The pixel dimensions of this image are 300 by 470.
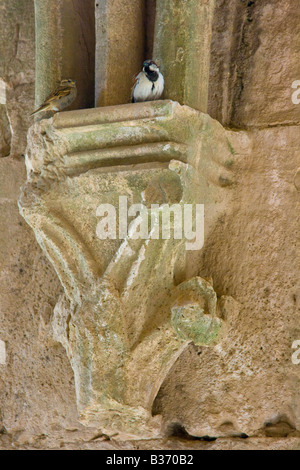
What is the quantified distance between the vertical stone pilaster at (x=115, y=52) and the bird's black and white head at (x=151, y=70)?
0.14 metres

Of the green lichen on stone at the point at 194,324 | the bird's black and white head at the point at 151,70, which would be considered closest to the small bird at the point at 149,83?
the bird's black and white head at the point at 151,70

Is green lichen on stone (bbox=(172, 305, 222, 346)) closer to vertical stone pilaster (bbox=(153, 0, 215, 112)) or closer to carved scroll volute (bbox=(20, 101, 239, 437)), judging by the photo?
carved scroll volute (bbox=(20, 101, 239, 437))

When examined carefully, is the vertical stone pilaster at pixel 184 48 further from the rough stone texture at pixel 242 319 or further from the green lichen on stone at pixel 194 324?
the green lichen on stone at pixel 194 324

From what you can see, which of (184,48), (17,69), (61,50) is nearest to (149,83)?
(184,48)

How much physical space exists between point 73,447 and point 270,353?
89 cm

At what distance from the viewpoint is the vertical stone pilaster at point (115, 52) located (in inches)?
99.7

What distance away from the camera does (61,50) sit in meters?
2.69

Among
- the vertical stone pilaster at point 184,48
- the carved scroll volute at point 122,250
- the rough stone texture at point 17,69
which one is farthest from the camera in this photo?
the rough stone texture at point 17,69

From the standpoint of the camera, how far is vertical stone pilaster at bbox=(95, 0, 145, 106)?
2.53 metres

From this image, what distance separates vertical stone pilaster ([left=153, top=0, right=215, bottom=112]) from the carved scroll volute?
0.40 feet

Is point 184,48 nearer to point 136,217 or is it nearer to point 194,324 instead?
point 136,217

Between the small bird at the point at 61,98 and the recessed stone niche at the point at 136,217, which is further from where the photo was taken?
the small bird at the point at 61,98

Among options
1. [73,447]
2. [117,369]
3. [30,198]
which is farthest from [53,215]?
[73,447]

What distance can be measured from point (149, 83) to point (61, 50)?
1.56 ft
